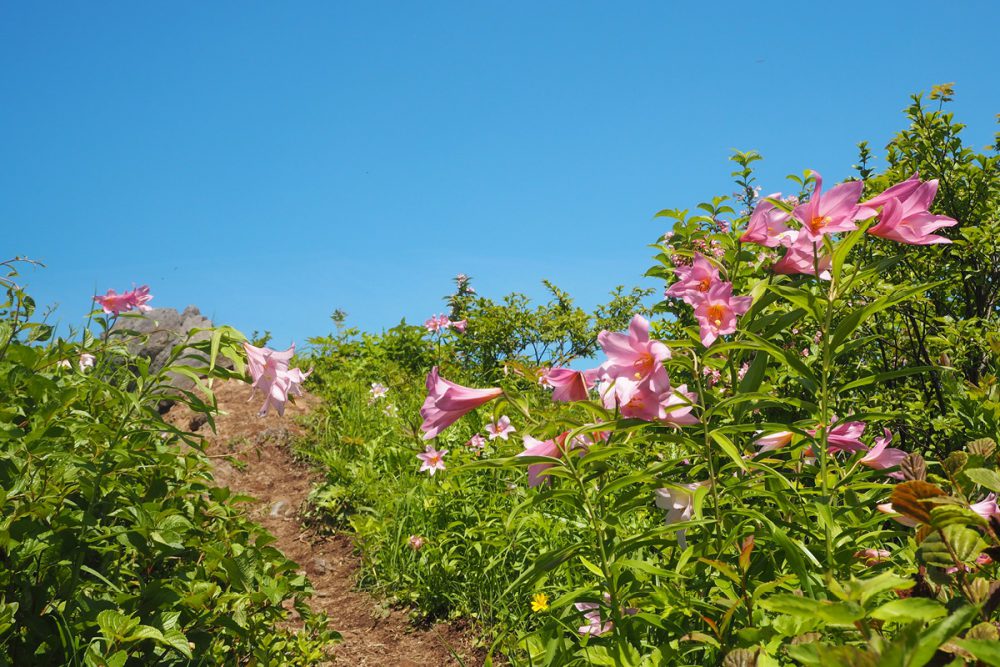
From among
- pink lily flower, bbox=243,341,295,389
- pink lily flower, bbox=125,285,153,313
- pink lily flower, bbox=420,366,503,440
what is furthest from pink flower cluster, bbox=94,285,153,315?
pink lily flower, bbox=420,366,503,440

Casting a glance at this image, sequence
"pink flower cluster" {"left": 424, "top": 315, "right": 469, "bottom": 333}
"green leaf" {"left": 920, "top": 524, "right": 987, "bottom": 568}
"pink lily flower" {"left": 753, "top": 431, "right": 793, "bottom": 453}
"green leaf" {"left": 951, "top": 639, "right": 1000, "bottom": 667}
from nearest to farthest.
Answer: "green leaf" {"left": 951, "top": 639, "right": 1000, "bottom": 667}, "green leaf" {"left": 920, "top": 524, "right": 987, "bottom": 568}, "pink lily flower" {"left": 753, "top": 431, "right": 793, "bottom": 453}, "pink flower cluster" {"left": 424, "top": 315, "right": 469, "bottom": 333}

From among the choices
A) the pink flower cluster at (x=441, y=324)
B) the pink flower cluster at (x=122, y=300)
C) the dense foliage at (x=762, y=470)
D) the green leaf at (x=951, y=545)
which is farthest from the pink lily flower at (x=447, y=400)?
the pink flower cluster at (x=441, y=324)

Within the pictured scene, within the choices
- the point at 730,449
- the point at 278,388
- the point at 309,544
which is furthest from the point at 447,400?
the point at 309,544

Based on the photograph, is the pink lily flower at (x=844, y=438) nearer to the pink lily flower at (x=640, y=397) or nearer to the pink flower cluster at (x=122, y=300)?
the pink lily flower at (x=640, y=397)

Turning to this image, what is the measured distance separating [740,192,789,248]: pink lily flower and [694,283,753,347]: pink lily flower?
0.21m

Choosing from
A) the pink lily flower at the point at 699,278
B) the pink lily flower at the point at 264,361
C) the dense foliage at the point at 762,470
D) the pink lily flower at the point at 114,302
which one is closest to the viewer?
the dense foliage at the point at 762,470

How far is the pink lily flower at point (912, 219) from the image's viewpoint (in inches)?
57.9

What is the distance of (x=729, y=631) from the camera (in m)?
1.44

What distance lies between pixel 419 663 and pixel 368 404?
3574 mm

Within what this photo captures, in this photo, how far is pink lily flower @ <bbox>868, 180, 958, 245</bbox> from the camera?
1.47m

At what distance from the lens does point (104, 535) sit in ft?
6.51

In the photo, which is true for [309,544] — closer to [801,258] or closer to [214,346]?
[214,346]

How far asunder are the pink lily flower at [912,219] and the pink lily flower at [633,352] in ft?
1.88

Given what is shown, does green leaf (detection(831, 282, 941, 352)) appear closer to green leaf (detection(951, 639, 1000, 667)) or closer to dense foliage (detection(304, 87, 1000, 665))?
dense foliage (detection(304, 87, 1000, 665))
